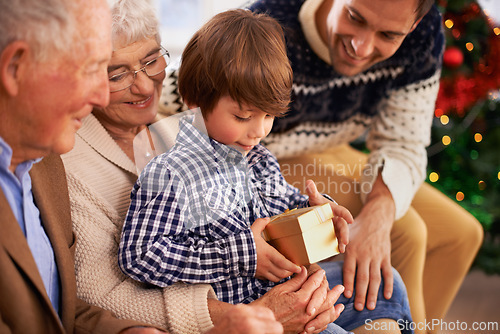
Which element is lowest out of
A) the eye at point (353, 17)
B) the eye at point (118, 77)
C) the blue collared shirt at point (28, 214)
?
the blue collared shirt at point (28, 214)

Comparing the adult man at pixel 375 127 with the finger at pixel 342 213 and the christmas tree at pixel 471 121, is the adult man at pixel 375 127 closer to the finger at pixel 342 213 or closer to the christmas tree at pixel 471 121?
the finger at pixel 342 213

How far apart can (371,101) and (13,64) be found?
123cm

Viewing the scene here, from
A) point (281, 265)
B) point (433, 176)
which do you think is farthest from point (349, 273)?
point (433, 176)

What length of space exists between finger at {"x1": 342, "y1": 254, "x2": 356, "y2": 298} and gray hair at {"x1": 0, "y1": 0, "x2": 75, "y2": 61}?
0.84 meters

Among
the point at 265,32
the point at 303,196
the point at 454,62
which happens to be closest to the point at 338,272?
the point at 303,196

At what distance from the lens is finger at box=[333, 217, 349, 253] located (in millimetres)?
1011

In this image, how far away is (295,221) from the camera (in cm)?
88

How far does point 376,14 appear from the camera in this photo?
1.25 metres

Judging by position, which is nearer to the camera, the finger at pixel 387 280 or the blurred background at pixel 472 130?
the finger at pixel 387 280

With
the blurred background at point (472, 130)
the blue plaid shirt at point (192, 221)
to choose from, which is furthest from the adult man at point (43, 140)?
the blurred background at point (472, 130)

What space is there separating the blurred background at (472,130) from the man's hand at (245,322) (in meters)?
1.59

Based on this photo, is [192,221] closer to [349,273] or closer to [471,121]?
[349,273]

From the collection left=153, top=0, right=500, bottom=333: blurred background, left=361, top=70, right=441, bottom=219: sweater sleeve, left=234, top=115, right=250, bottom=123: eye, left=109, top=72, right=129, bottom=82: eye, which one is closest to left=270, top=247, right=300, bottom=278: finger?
left=234, top=115, right=250, bottom=123: eye

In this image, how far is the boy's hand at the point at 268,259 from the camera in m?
0.93
